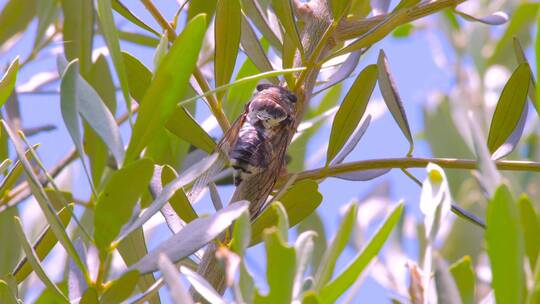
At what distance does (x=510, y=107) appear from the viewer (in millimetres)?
753

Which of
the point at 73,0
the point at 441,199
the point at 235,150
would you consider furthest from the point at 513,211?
the point at 73,0

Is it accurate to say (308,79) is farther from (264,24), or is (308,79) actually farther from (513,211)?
(513,211)

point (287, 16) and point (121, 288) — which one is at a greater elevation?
point (287, 16)

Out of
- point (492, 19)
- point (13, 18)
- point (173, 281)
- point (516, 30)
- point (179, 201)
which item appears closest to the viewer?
point (173, 281)

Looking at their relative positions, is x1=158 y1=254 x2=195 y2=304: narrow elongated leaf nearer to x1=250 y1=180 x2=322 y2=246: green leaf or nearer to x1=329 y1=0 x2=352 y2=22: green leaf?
x1=250 y1=180 x2=322 y2=246: green leaf

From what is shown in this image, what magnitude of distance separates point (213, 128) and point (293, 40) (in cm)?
33

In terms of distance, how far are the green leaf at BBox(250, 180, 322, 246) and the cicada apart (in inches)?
1.6

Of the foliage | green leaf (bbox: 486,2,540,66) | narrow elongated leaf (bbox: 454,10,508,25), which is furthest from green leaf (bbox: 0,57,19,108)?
green leaf (bbox: 486,2,540,66)

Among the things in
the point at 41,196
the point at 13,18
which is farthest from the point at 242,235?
the point at 13,18

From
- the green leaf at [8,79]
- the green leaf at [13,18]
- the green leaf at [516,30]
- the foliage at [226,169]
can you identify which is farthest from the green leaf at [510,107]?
the green leaf at [516,30]

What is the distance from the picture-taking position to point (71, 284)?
2.09ft

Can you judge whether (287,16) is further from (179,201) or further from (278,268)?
(278,268)

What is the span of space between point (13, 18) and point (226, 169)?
47cm

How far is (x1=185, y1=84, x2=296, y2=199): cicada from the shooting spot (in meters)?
0.69
